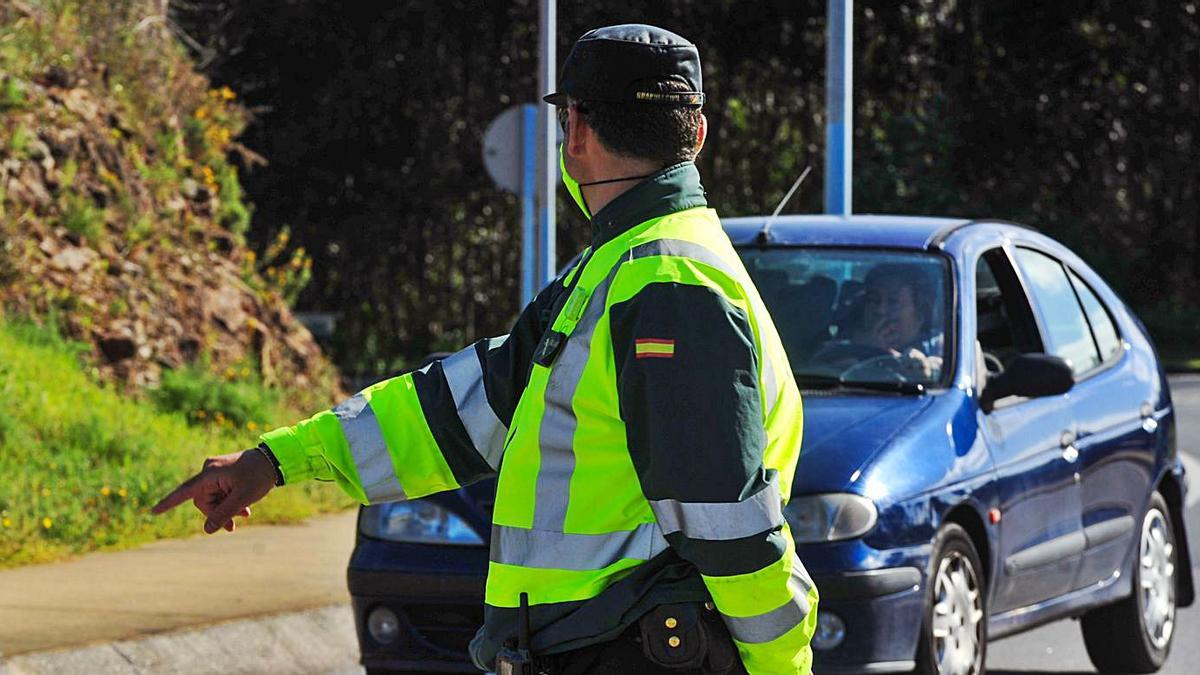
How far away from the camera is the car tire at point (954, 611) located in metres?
5.79

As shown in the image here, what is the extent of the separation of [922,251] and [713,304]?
408 centimetres

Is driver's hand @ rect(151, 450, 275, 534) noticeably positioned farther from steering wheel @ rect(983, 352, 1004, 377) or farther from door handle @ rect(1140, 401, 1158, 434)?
door handle @ rect(1140, 401, 1158, 434)

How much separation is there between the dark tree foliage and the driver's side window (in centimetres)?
1500

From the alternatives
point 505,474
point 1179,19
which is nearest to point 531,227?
point 505,474

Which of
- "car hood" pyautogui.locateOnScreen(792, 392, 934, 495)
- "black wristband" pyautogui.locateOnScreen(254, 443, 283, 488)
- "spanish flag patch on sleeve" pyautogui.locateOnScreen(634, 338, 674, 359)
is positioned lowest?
"car hood" pyautogui.locateOnScreen(792, 392, 934, 495)

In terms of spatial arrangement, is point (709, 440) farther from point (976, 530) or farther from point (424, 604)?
point (976, 530)

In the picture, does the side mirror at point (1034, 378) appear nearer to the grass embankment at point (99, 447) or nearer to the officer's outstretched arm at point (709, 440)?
the officer's outstretched arm at point (709, 440)

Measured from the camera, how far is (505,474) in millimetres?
3100

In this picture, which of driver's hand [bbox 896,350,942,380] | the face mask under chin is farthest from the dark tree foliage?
the face mask under chin

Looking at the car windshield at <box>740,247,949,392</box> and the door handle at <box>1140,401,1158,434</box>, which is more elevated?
the car windshield at <box>740,247,949,392</box>

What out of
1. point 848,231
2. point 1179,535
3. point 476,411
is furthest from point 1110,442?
point 476,411

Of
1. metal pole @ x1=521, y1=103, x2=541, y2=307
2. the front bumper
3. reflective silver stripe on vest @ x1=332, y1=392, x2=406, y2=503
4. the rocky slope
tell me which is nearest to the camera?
reflective silver stripe on vest @ x1=332, y1=392, x2=406, y2=503

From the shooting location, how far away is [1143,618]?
7383 mm

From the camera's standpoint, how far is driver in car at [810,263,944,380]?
6.61m
